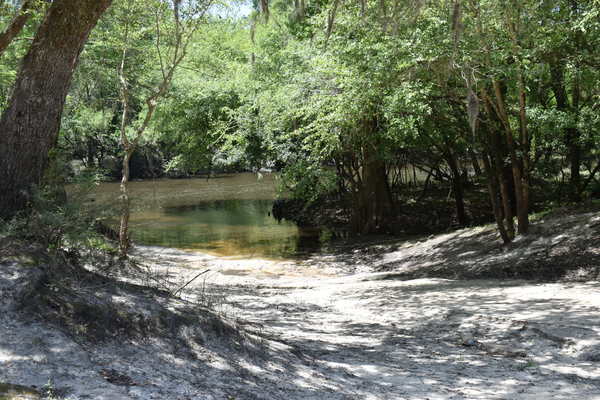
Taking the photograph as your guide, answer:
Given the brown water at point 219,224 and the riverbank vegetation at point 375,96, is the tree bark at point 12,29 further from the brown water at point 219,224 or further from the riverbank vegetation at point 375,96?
the brown water at point 219,224

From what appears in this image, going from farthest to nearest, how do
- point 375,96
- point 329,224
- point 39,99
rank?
point 329,224, point 375,96, point 39,99

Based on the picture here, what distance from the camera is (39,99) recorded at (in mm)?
6582

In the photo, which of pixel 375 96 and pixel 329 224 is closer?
pixel 375 96

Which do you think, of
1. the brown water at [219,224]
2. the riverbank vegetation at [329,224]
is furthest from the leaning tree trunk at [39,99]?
the brown water at [219,224]

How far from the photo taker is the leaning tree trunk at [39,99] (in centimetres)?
638

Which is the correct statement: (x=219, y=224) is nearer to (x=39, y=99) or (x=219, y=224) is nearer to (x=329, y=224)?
(x=329, y=224)

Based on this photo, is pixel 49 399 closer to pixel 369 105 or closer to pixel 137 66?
pixel 369 105

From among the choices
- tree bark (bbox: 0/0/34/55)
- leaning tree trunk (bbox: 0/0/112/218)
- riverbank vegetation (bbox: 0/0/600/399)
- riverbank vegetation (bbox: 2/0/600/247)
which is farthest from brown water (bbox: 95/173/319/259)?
tree bark (bbox: 0/0/34/55)

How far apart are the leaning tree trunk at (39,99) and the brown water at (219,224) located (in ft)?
2.78

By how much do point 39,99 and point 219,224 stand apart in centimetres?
1940

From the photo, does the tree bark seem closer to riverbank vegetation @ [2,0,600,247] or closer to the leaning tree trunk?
riverbank vegetation @ [2,0,600,247]

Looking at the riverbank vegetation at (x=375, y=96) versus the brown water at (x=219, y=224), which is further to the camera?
the brown water at (x=219, y=224)

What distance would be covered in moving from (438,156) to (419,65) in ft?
34.3

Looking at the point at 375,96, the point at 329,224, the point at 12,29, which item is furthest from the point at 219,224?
the point at 12,29
